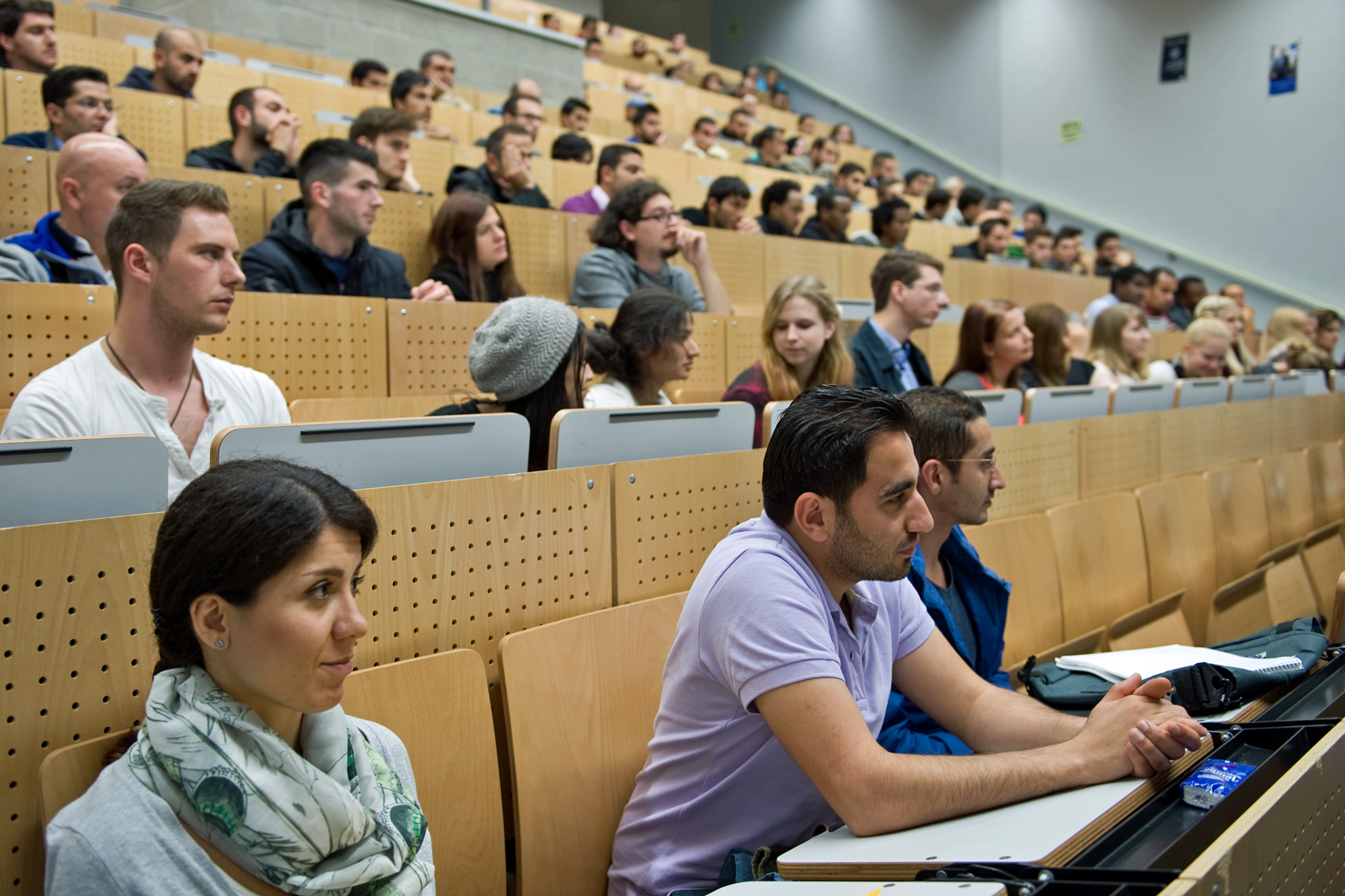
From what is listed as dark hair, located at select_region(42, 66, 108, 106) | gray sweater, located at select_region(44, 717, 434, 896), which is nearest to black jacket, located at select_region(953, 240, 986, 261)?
dark hair, located at select_region(42, 66, 108, 106)

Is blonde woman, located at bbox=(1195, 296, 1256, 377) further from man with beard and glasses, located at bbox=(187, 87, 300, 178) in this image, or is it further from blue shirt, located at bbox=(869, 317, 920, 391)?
man with beard and glasses, located at bbox=(187, 87, 300, 178)

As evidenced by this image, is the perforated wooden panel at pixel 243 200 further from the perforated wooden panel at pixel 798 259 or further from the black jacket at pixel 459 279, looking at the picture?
the perforated wooden panel at pixel 798 259

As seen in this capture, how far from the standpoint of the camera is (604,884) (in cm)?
150

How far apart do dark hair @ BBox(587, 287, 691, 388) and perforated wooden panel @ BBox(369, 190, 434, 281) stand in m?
1.44

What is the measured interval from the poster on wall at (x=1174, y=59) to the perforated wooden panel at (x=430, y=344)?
925cm

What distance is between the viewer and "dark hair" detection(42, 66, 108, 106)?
11.1 feet

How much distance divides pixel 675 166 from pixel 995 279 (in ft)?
8.34

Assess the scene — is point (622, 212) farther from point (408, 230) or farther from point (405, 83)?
point (405, 83)

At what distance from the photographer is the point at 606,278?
12.3 ft

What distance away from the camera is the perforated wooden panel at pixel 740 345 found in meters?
3.83

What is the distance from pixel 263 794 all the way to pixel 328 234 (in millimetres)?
2566

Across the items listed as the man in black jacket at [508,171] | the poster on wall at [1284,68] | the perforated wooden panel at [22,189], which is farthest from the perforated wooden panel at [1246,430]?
the poster on wall at [1284,68]

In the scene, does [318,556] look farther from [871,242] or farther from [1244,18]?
[1244,18]

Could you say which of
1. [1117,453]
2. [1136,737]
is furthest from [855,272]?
[1136,737]
